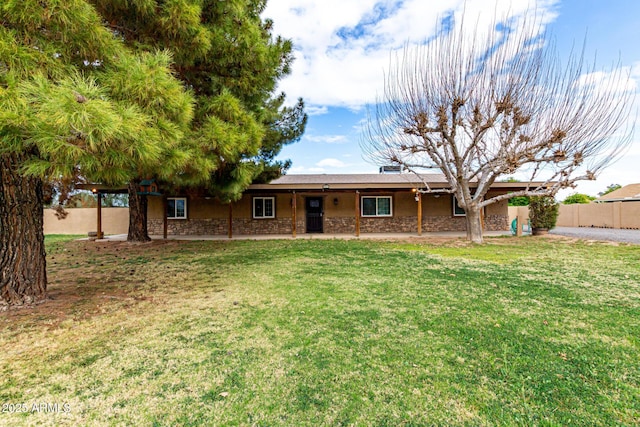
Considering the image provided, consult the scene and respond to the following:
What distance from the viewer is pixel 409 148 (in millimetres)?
10055

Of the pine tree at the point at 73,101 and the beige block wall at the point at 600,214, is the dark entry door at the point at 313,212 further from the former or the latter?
the beige block wall at the point at 600,214

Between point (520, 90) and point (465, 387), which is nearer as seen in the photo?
point (465, 387)

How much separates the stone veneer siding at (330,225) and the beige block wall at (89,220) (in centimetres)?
341

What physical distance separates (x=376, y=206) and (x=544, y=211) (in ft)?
21.9

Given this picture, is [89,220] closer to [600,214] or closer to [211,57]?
[211,57]

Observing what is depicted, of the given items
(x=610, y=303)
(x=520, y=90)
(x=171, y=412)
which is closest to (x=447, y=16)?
(x=520, y=90)

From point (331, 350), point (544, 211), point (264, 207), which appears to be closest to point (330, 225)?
point (264, 207)

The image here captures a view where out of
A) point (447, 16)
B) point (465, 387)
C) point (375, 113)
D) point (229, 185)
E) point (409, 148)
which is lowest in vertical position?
point (465, 387)

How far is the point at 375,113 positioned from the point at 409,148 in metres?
1.68

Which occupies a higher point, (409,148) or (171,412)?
(409,148)

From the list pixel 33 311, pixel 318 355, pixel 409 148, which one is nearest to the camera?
pixel 318 355

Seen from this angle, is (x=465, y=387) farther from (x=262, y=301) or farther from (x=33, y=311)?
(x=33, y=311)

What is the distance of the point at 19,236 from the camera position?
12.0 ft

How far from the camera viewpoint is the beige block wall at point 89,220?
1571 cm
